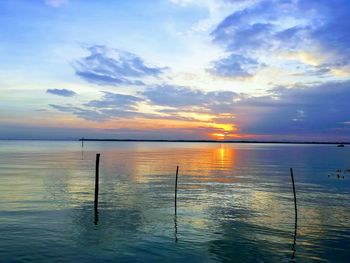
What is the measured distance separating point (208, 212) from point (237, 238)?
9.18 metres

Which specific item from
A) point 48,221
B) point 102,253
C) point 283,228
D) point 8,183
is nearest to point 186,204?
point 283,228

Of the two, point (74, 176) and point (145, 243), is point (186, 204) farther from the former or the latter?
point (74, 176)

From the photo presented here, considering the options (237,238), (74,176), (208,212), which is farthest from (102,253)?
(74,176)

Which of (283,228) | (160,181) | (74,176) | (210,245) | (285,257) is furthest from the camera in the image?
(74,176)

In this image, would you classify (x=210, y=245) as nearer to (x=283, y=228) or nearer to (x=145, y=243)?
(x=145, y=243)

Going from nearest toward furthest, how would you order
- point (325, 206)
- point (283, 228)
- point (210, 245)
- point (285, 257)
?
point (285, 257) < point (210, 245) < point (283, 228) < point (325, 206)

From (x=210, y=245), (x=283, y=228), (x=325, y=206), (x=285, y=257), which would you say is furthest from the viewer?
(x=325, y=206)

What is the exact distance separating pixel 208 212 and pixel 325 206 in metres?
13.9

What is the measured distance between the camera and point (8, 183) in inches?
2103

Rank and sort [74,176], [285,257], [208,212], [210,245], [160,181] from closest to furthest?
[285,257] → [210,245] → [208,212] → [160,181] → [74,176]

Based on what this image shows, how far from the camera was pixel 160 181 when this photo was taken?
60.2 metres

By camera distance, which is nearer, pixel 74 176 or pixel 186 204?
pixel 186 204

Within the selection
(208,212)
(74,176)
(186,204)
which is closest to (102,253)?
(208,212)

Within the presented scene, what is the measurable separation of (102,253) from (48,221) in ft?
32.4
